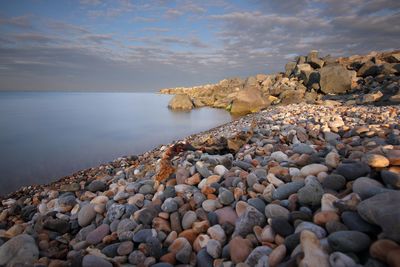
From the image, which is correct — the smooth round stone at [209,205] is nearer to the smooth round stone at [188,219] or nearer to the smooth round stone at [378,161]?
the smooth round stone at [188,219]

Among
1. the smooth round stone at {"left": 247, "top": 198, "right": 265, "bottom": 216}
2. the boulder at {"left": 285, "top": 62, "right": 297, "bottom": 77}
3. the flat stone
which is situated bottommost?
the flat stone

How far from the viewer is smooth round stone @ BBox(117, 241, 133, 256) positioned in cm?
173

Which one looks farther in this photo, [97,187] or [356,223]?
[97,187]

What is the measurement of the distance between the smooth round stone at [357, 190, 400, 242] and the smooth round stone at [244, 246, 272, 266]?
20.1 inches

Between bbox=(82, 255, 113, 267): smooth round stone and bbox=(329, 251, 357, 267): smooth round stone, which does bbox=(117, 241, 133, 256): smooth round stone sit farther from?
bbox=(329, 251, 357, 267): smooth round stone

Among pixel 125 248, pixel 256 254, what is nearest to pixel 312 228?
pixel 256 254

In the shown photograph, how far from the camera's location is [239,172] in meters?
2.43

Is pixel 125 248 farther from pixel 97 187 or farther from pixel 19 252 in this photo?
pixel 97 187

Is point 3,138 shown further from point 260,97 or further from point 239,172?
point 260,97

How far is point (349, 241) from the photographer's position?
122cm

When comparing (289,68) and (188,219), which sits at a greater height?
(289,68)

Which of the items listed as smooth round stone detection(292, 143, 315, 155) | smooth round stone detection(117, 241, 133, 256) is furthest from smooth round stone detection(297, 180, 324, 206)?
smooth round stone detection(117, 241, 133, 256)

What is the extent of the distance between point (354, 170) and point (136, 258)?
5.11 feet

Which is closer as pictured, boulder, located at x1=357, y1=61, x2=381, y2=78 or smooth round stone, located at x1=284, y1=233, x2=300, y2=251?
smooth round stone, located at x1=284, y1=233, x2=300, y2=251
